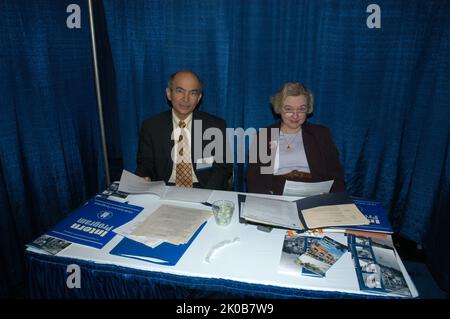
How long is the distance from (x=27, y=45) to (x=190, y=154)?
1.35 meters

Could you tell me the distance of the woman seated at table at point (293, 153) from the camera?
237cm

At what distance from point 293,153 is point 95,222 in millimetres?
1456

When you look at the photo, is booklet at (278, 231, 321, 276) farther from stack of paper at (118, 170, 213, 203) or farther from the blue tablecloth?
stack of paper at (118, 170, 213, 203)

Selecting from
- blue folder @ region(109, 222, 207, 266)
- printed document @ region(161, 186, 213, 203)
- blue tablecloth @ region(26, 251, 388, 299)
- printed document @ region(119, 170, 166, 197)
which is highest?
printed document @ region(119, 170, 166, 197)

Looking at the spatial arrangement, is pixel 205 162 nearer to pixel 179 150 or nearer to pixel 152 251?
pixel 179 150

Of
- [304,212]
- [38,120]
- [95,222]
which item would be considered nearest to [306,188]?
[304,212]

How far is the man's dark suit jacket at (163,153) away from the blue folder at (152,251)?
39.9 inches

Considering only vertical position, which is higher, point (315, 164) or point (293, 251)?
point (315, 164)

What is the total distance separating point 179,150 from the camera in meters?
2.54

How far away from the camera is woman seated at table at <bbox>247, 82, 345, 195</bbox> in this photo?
2.37 metres

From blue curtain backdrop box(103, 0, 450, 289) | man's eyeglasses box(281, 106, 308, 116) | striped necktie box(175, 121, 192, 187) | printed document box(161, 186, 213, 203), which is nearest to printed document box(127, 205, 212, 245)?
printed document box(161, 186, 213, 203)

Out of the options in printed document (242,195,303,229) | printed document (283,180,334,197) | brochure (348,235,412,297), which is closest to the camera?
brochure (348,235,412,297)

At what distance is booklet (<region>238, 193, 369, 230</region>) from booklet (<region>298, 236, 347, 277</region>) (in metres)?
0.10

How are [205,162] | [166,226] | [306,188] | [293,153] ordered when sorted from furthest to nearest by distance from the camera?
1. [205,162]
2. [293,153]
3. [306,188]
4. [166,226]
